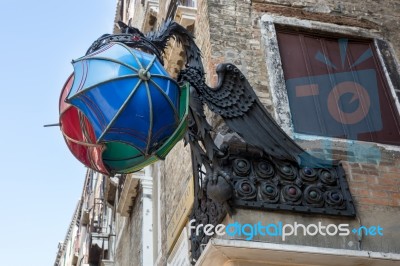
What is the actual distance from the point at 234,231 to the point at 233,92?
1.49 m

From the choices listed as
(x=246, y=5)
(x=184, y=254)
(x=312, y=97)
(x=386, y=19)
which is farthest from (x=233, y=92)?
(x=386, y=19)

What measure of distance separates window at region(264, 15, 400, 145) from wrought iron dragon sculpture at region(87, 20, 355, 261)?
62 cm

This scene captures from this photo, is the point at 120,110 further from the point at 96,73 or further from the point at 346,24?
the point at 346,24

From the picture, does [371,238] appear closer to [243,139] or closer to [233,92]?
[243,139]

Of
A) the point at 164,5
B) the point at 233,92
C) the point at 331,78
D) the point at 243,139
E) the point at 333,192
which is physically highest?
the point at 164,5

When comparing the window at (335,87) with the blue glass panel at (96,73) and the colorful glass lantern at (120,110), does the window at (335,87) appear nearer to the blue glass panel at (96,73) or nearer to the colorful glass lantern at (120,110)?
the colorful glass lantern at (120,110)

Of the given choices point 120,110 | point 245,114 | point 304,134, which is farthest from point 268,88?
point 120,110

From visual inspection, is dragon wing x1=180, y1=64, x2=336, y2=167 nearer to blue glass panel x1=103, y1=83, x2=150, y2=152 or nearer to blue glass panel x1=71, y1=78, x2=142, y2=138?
blue glass panel x1=103, y1=83, x2=150, y2=152

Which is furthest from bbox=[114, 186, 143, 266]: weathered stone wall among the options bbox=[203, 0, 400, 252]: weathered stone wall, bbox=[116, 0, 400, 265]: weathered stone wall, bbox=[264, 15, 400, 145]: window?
bbox=[264, 15, 400, 145]: window

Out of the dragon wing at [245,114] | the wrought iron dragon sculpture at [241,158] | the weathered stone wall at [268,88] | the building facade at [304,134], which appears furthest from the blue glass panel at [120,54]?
the weathered stone wall at [268,88]

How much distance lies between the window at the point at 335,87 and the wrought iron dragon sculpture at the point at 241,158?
0.62 meters

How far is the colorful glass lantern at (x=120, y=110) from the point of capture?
496 centimetres

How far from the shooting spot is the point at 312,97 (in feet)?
22.2

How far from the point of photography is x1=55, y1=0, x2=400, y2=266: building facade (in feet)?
17.9
